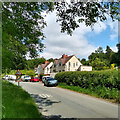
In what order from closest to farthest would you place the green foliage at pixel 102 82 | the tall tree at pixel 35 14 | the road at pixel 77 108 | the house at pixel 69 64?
the tall tree at pixel 35 14 < the road at pixel 77 108 < the green foliage at pixel 102 82 < the house at pixel 69 64

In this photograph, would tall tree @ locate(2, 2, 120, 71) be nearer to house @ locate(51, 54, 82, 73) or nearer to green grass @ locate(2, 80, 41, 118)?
green grass @ locate(2, 80, 41, 118)

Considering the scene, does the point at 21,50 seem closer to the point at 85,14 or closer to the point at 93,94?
the point at 85,14

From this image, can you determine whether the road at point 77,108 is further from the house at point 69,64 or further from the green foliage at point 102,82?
the house at point 69,64

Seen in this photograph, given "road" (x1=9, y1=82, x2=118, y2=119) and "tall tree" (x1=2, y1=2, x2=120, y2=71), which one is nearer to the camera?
"tall tree" (x1=2, y1=2, x2=120, y2=71)

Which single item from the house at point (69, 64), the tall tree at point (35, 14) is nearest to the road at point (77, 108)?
the tall tree at point (35, 14)

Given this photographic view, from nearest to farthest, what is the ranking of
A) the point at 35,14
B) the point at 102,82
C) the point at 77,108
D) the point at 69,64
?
the point at 35,14 → the point at 77,108 → the point at 102,82 → the point at 69,64

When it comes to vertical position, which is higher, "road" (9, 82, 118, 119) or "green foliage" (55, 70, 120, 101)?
"green foliage" (55, 70, 120, 101)

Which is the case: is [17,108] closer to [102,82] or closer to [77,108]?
[77,108]

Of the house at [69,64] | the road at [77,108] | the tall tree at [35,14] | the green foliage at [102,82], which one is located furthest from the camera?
the house at [69,64]

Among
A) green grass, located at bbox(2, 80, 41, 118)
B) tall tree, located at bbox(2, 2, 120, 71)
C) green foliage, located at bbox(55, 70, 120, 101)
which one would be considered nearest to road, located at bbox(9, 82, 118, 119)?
green grass, located at bbox(2, 80, 41, 118)

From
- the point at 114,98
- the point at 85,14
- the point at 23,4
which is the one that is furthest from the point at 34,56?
the point at 114,98

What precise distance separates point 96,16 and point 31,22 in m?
3.05

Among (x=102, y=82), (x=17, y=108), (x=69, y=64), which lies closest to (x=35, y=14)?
(x=17, y=108)

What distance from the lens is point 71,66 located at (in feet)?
155
